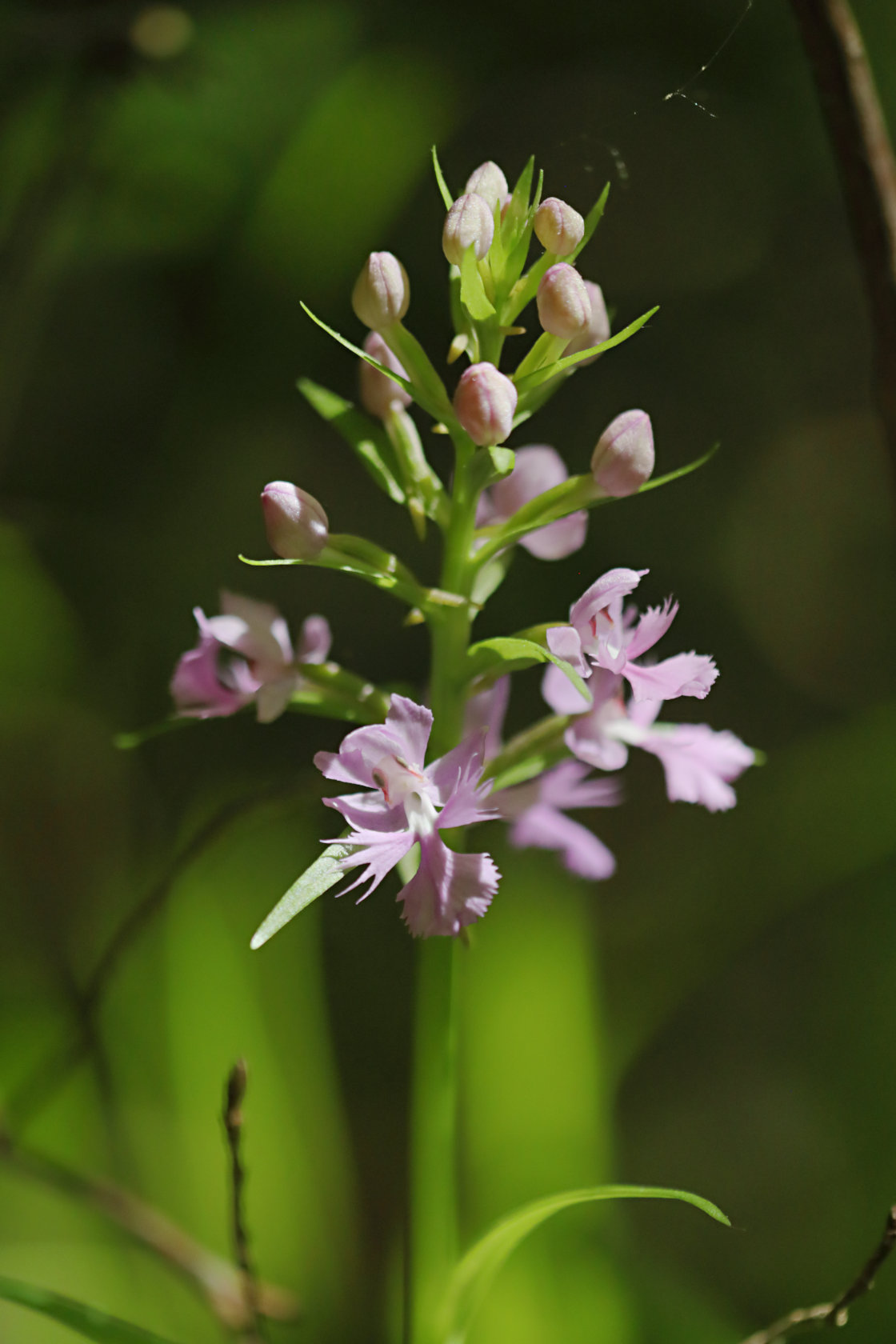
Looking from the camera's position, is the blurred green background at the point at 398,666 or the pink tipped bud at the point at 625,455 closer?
the pink tipped bud at the point at 625,455

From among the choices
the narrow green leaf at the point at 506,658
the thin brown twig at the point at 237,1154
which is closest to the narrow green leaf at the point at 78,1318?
the thin brown twig at the point at 237,1154

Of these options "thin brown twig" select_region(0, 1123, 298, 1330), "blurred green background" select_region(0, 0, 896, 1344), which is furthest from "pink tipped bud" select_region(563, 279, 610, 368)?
"thin brown twig" select_region(0, 1123, 298, 1330)

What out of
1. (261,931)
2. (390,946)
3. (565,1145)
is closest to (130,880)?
(390,946)

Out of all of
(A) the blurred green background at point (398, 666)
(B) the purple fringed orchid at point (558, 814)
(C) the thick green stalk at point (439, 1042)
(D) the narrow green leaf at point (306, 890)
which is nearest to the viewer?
(D) the narrow green leaf at point (306, 890)

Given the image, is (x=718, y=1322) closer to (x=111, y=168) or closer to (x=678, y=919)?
(x=678, y=919)

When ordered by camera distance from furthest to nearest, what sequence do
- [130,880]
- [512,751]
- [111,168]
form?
[130,880]
[111,168]
[512,751]

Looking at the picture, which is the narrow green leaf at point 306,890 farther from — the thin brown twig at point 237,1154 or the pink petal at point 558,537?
the pink petal at point 558,537
